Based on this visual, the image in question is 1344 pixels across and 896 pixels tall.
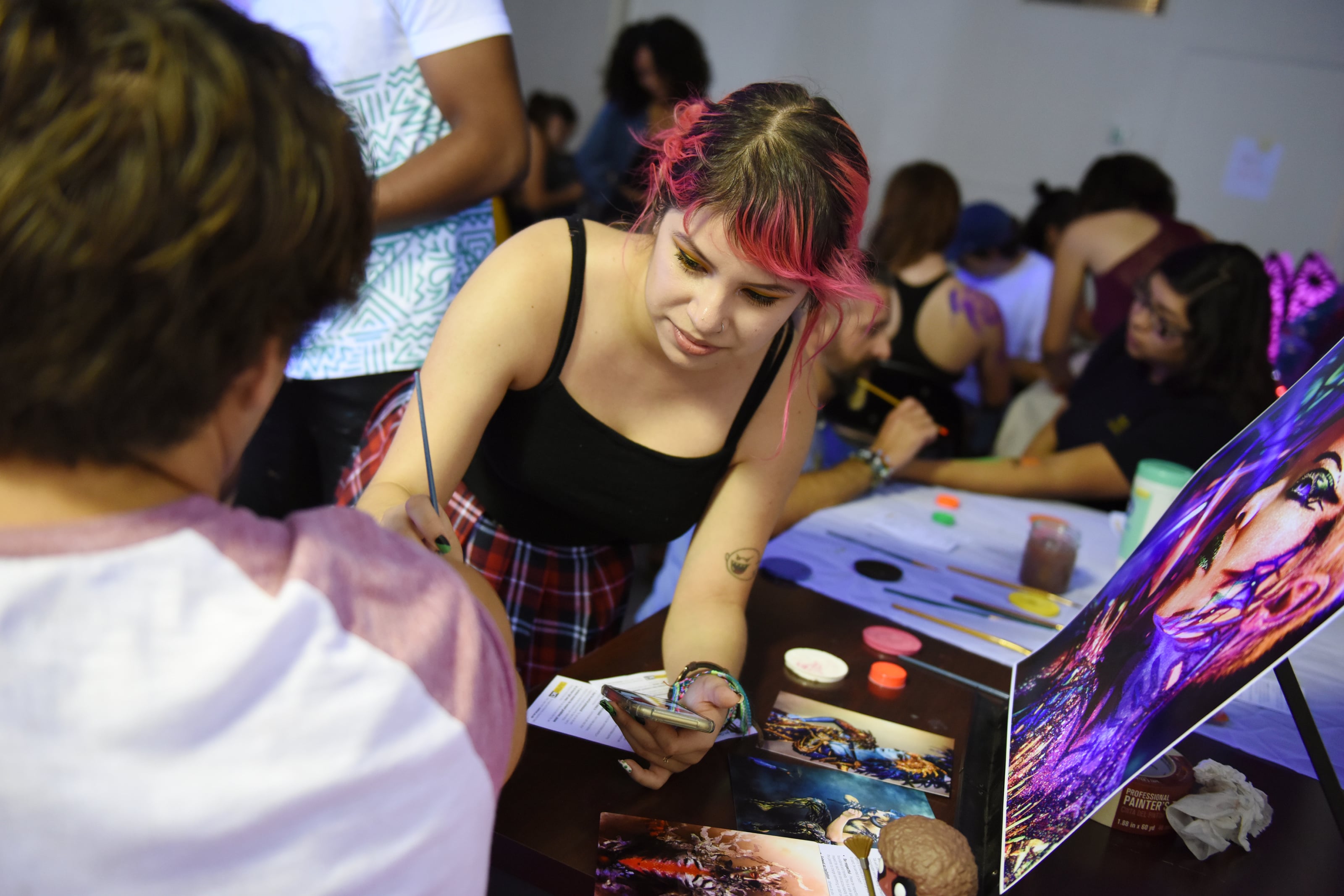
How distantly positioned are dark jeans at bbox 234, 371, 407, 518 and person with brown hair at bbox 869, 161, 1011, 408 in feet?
6.38

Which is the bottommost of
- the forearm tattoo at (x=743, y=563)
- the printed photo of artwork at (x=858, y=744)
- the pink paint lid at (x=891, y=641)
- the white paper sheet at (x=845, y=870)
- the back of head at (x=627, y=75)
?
the pink paint lid at (x=891, y=641)

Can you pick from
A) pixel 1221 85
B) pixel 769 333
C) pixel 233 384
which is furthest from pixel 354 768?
pixel 1221 85

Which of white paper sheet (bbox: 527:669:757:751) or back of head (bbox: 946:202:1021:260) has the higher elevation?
back of head (bbox: 946:202:1021:260)

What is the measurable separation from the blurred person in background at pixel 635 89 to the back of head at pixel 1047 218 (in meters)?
1.61

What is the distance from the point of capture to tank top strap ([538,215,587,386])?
1239mm

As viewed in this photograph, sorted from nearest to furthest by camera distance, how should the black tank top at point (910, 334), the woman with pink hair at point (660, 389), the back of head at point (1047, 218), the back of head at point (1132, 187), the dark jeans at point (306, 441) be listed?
the woman with pink hair at point (660, 389) < the dark jeans at point (306, 441) < the black tank top at point (910, 334) < the back of head at point (1132, 187) < the back of head at point (1047, 218)

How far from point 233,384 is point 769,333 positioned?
29.4 inches

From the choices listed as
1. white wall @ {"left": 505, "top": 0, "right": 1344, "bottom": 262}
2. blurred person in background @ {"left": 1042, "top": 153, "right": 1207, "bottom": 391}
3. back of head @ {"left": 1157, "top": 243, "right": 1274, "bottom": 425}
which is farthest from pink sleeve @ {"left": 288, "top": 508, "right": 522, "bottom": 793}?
white wall @ {"left": 505, "top": 0, "right": 1344, "bottom": 262}

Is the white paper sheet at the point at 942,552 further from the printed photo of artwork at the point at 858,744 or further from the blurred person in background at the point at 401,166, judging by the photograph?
Answer: the blurred person in background at the point at 401,166

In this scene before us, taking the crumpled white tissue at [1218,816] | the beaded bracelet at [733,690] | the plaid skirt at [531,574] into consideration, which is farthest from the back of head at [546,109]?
the crumpled white tissue at [1218,816]

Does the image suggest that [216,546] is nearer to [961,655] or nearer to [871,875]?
[871,875]

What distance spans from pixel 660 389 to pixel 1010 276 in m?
2.97

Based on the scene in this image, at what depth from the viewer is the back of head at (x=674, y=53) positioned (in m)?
3.99

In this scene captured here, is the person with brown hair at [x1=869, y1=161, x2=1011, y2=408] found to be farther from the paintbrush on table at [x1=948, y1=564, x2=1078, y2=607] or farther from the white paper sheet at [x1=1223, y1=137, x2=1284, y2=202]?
the white paper sheet at [x1=1223, y1=137, x2=1284, y2=202]
